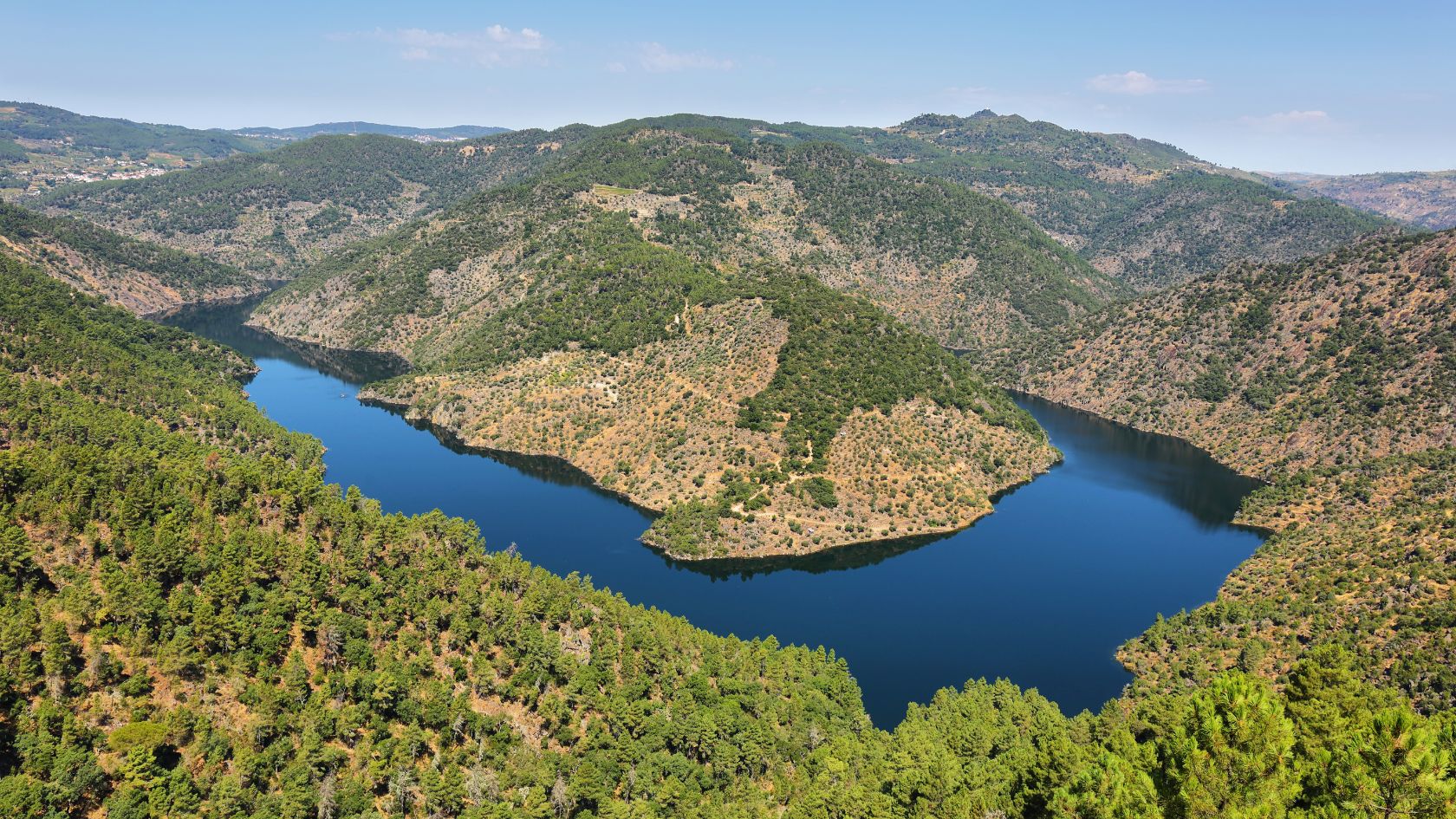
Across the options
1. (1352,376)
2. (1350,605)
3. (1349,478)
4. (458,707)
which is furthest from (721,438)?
(1352,376)

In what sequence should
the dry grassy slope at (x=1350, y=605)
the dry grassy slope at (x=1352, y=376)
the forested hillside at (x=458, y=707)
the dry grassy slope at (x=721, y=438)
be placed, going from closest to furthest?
the forested hillside at (x=458, y=707), the dry grassy slope at (x=1350, y=605), the dry grassy slope at (x=721, y=438), the dry grassy slope at (x=1352, y=376)

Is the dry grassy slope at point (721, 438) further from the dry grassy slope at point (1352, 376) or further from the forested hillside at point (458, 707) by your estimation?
the dry grassy slope at point (1352, 376)

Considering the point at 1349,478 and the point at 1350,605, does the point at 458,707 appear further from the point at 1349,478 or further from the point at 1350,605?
the point at 1349,478

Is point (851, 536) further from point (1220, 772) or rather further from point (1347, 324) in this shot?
point (1347, 324)

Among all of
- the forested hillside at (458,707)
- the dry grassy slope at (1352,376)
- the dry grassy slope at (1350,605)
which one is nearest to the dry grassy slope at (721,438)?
the dry grassy slope at (1350,605)

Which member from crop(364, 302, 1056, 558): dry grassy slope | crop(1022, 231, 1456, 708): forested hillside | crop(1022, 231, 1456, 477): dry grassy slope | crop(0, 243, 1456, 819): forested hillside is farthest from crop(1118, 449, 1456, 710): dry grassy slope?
crop(364, 302, 1056, 558): dry grassy slope

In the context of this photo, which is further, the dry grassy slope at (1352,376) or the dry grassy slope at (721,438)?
the dry grassy slope at (1352,376)

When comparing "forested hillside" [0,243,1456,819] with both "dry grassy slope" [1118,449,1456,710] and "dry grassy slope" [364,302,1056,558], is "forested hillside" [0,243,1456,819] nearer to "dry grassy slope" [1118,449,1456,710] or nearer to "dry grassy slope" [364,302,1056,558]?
"dry grassy slope" [1118,449,1456,710]
